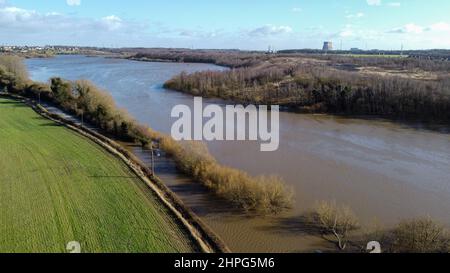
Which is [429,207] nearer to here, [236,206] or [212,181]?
[236,206]

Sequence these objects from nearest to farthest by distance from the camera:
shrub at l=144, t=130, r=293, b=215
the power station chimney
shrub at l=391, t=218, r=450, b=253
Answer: shrub at l=391, t=218, r=450, b=253 < shrub at l=144, t=130, r=293, b=215 < the power station chimney

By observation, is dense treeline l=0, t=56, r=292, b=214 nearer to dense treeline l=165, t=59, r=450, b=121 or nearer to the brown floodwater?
the brown floodwater

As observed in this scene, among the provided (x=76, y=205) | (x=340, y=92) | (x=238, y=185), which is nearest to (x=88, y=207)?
(x=76, y=205)

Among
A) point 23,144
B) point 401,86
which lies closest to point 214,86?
point 401,86

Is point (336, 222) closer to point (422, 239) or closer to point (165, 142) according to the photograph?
point (422, 239)

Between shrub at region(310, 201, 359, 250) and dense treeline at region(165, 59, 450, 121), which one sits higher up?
dense treeline at region(165, 59, 450, 121)

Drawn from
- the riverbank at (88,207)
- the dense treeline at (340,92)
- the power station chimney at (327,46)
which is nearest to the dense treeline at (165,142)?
the riverbank at (88,207)

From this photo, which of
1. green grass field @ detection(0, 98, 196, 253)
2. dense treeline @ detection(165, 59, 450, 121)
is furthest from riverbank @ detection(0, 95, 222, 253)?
dense treeline @ detection(165, 59, 450, 121)
